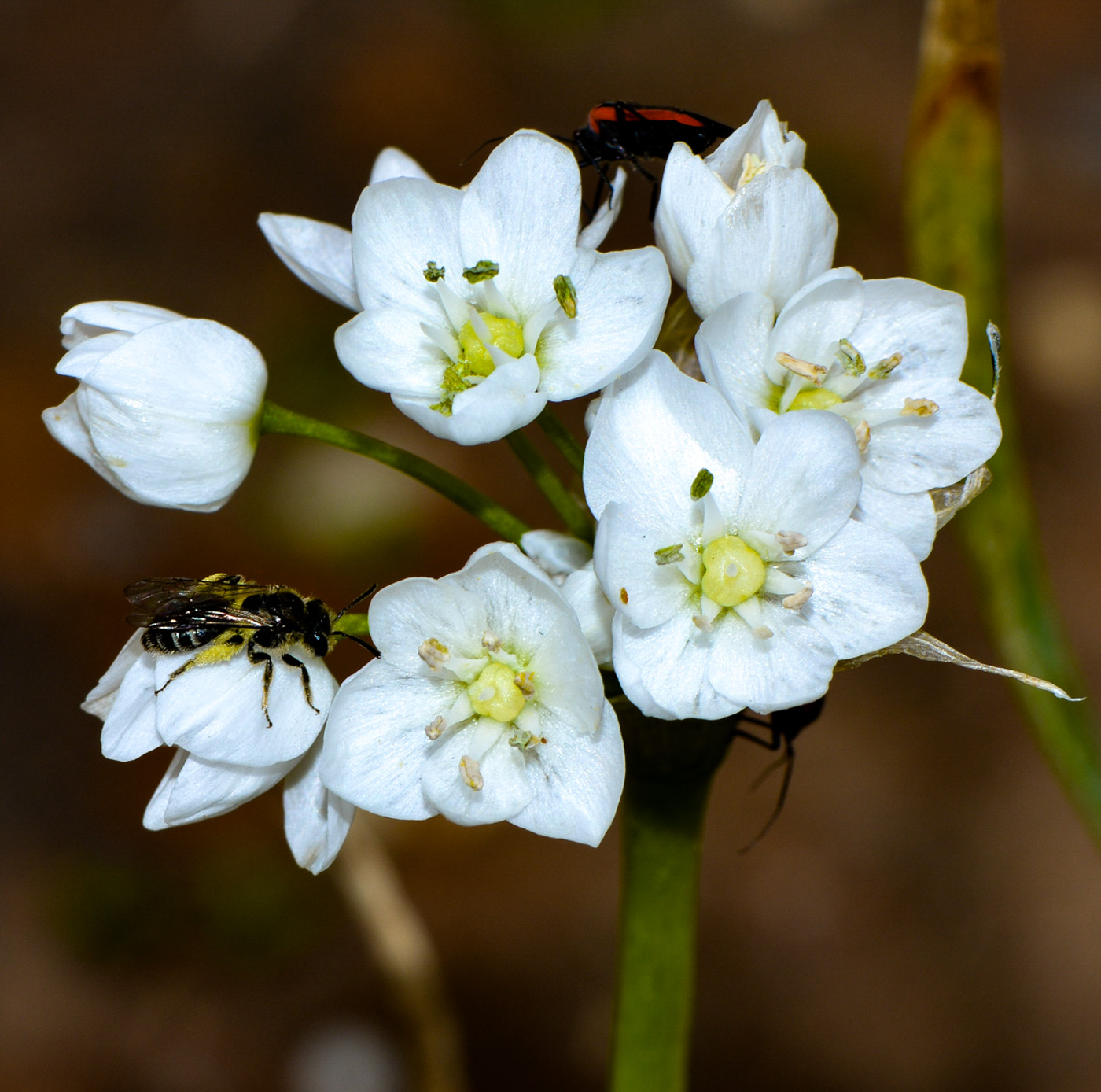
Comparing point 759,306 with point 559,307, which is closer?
point 759,306

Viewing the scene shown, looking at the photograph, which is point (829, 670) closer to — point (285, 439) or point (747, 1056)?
point (747, 1056)

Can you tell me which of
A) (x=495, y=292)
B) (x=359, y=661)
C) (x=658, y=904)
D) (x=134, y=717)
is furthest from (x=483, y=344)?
(x=359, y=661)

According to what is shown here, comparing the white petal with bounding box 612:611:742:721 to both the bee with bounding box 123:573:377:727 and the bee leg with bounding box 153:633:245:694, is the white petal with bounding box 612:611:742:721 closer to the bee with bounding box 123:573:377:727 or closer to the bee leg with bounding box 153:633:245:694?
the bee with bounding box 123:573:377:727

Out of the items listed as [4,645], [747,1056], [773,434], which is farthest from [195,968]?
[773,434]

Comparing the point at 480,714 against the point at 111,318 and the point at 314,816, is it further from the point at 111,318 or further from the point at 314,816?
the point at 111,318

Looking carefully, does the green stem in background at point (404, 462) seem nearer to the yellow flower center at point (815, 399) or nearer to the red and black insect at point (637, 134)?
the yellow flower center at point (815, 399)

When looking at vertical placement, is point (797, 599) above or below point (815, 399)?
below
